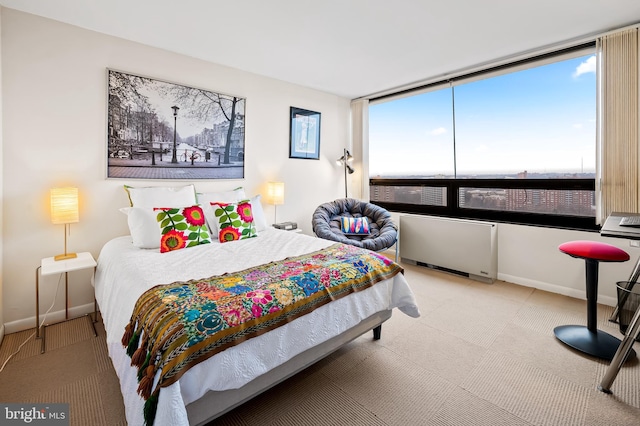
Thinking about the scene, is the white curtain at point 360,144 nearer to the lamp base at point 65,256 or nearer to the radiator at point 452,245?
the radiator at point 452,245

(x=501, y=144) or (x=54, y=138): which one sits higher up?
(x=501, y=144)

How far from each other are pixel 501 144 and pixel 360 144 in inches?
81.5

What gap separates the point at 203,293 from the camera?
4.98 ft

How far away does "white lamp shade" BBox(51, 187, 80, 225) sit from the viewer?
2.37m

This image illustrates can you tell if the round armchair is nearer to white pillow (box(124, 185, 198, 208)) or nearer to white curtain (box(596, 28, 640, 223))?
white pillow (box(124, 185, 198, 208))

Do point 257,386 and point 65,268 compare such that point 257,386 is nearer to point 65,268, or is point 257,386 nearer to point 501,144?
point 65,268

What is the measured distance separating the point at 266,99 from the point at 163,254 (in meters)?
2.55

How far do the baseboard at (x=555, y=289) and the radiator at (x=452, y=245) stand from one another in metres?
0.18

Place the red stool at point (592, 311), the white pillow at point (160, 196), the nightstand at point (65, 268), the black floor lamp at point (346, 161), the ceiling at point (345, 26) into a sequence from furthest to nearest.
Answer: the black floor lamp at point (346, 161)
the white pillow at point (160, 196)
the ceiling at point (345, 26)
the nightstand at point (65, 268)
the red stool at point (592, 311)

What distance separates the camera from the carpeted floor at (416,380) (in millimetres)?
1583

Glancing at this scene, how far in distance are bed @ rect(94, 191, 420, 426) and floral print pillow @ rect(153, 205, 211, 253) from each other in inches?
3.9

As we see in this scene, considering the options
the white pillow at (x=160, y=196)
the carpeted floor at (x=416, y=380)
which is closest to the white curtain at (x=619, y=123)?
the carpeted floor at (x=416, y=380)

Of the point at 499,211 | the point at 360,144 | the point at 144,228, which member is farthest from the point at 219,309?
the point at 360,144

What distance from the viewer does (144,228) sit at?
97.3 inches
